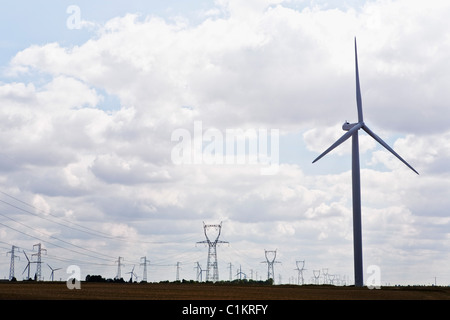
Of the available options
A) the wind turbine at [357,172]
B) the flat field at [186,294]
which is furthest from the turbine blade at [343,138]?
the flat field at [186,294]

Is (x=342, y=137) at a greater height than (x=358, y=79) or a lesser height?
lesser

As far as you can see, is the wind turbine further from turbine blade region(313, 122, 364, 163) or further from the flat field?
the flat field

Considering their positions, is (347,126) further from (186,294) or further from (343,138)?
(186,294)

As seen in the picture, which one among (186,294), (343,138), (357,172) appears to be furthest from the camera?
(343,138)

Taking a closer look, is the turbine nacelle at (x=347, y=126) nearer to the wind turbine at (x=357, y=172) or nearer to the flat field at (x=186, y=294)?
the wind turbine at (x=357, y=172)

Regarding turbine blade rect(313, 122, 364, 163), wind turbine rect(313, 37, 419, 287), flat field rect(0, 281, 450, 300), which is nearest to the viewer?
flat field rect(0, 281, 450, 300)

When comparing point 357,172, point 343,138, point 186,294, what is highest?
point 343,138

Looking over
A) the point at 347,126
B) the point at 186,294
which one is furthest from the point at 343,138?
the point at 186,294

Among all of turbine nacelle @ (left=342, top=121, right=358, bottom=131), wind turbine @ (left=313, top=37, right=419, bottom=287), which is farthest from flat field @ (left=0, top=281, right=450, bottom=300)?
turbine nacelle @ (left=342, top=121, right=358, bottom=131)
